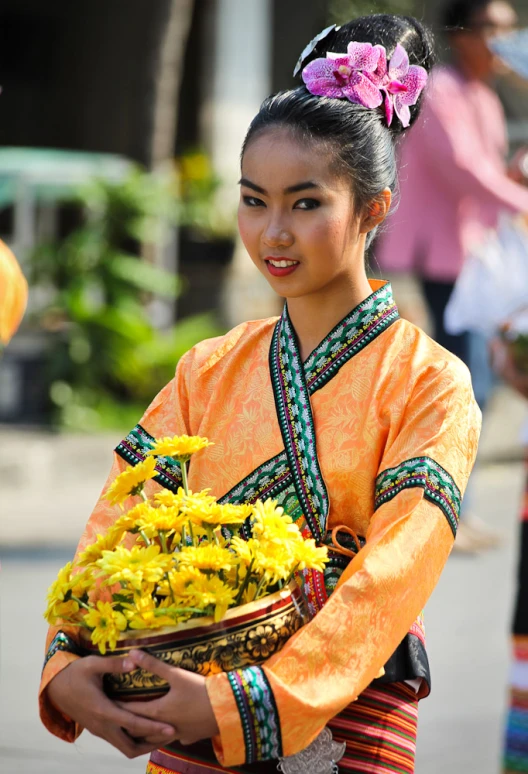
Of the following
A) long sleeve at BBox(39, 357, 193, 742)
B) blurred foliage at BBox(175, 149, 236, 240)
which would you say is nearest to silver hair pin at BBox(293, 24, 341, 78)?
long sleeve at BBox(39, 357, 193, 742)

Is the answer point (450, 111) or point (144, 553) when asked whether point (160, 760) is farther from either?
point (450, 111)

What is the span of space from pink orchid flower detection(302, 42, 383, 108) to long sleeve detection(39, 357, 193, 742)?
1.68ft

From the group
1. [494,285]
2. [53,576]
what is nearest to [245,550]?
[494,285]

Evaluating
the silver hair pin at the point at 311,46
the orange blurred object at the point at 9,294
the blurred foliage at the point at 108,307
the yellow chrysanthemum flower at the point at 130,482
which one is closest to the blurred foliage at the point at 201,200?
the blurred foliage at the point at 108,307

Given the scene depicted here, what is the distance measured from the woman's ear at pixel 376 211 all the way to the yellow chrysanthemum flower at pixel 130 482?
0.52m

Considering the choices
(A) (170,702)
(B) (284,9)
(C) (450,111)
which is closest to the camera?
(A) (170,702)

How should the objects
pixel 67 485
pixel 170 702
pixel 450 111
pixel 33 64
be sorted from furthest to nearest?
pixel 33 64 < pixel 67 485 < pixel 450 111 < pixel 170 702

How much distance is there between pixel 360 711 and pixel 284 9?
33.8 feet

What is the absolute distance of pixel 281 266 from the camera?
2090 millimetres

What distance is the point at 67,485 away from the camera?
7242 mm

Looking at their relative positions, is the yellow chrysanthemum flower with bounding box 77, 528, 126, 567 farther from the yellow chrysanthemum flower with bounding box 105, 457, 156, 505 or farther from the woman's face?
the woman's face

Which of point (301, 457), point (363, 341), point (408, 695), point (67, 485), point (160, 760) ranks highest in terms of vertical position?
point (67, 485)

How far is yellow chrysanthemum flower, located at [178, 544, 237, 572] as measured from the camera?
6.09 feet

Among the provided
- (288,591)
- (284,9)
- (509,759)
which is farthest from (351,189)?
(284,9)
